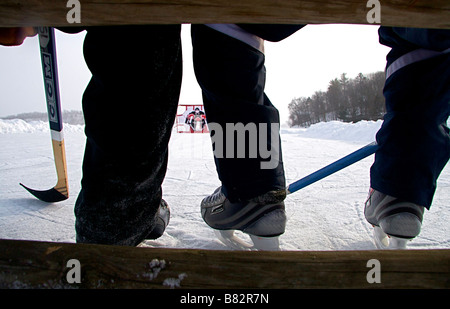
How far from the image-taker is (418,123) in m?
0.82

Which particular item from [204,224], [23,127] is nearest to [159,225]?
[204,224]

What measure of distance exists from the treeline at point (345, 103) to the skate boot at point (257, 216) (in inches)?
696

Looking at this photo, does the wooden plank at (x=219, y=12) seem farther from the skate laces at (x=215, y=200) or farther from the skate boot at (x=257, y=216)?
the skate laces at (x=215, y=200)

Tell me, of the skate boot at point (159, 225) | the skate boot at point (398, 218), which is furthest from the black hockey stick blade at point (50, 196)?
the skate boot at point (398, 218)

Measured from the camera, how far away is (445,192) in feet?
5.09

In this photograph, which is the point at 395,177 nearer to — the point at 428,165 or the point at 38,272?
the point at 428,165

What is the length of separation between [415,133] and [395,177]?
157 mm

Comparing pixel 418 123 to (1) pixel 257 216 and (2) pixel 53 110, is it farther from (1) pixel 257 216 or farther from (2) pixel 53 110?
(2) pixel 53 110

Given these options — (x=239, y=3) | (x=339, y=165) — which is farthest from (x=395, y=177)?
(x=239, y=3)

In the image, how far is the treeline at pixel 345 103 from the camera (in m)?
17.0

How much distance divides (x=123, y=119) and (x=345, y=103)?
807 inches

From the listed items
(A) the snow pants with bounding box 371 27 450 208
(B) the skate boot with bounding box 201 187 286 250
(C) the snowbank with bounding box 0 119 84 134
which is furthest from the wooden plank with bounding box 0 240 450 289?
(C) the snowbank with bounding box 0 119 84 134

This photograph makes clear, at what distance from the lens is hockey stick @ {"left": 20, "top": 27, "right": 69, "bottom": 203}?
57.5 inches

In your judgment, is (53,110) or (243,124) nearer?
(243,124)
